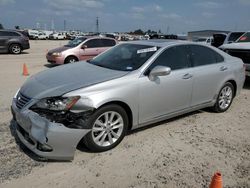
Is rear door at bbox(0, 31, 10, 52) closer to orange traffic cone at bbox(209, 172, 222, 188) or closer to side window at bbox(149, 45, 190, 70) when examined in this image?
side window at bbox(149, 45, 190, 70)

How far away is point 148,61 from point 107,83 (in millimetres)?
911

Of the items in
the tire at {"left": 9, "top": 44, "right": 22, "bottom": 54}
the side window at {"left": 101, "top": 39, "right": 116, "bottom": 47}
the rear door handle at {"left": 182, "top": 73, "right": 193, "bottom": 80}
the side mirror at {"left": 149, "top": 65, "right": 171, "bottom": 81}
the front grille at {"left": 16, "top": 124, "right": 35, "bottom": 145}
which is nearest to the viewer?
the front grille at {"left": 16, "top": 124, "right": 35, "bottom": 145}

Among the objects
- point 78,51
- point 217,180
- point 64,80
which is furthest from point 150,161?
point 78,51

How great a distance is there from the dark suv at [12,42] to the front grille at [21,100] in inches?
625

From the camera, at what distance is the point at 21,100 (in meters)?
3.97

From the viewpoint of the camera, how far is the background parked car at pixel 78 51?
12328 millimetres

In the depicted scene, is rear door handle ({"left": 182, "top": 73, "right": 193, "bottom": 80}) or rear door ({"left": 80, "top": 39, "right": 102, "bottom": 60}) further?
rear door ({"left": 80, "top": 39, "right": 102, "bottom": 60})

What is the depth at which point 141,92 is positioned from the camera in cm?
426

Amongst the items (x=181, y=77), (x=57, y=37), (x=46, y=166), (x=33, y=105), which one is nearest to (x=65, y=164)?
(x=46, y=166)

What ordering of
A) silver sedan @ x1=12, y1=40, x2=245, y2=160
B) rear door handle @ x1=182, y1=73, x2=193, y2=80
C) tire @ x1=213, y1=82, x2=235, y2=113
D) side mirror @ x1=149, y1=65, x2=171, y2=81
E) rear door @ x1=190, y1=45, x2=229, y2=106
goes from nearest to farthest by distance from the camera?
1. silver sedan @ x1=12, y1=40, x2=245, y2=160
2. side mirror @ x1=149, y1=65, x2=171, y2=81
3. rear door handle @ x1=182, y1=73, x2=193, y2=80
4. rear door @ x1=190, y1=45, x2=229, y2=106
5. tire @ x1=213, y1=82, x2=235, y2=113

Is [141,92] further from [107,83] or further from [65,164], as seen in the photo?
[65,164]

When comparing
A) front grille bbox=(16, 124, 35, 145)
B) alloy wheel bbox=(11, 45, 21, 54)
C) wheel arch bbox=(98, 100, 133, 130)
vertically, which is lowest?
alloy wheel bbox=(11, 45, 21, 54)

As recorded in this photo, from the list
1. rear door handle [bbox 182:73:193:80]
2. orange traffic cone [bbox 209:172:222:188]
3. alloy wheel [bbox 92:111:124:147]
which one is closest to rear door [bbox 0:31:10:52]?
rear door handle [bbox 182:73:193:80]

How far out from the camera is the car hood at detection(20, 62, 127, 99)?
379 cm
